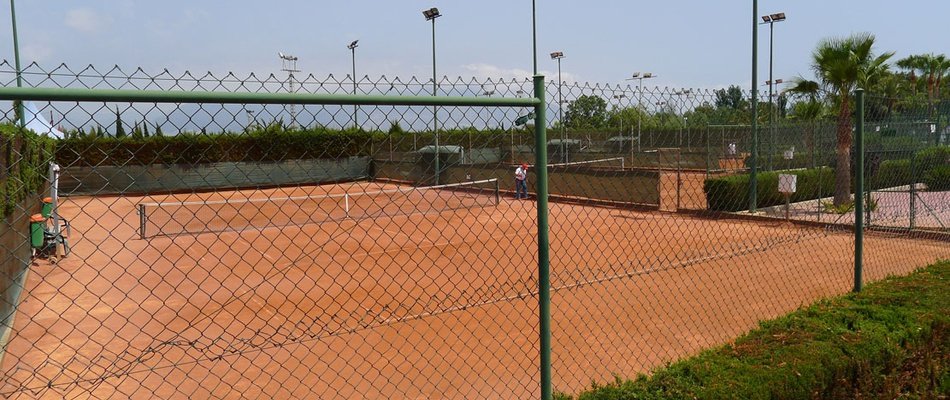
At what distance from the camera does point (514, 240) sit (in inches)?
621

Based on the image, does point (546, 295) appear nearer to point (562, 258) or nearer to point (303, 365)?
point (303, 365)

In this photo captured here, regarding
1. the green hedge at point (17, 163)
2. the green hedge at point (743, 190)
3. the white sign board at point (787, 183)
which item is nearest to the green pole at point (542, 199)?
the green hedge at point (17, 163)

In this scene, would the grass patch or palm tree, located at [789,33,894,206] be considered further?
palm tree, located at [789,33,894,206]

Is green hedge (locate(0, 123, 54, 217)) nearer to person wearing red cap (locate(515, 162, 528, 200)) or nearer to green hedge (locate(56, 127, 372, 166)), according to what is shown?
green hedge (locate(56, 127, 372, 166))

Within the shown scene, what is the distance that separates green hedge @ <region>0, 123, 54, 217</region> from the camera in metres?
9.36

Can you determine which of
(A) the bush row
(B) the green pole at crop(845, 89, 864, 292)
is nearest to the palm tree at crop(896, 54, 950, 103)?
(A) the bush row

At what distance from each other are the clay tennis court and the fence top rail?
140cm

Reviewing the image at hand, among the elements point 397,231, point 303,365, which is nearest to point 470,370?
point 303,365

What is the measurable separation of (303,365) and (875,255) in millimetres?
9220

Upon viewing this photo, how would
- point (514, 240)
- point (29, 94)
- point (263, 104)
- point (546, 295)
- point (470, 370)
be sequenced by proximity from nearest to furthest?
point (29, 94) < point (263, 104) < point (546, 295) < point (470, 370) < point (514, 240)

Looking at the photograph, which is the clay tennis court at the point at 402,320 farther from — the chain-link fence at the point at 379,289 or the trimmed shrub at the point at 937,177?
the trimmed shrub at the point at 937,177

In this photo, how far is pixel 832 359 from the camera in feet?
13.6

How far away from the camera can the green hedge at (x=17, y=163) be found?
936 centimetres

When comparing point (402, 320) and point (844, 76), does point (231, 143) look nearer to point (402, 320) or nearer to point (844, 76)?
point (402, 320)
